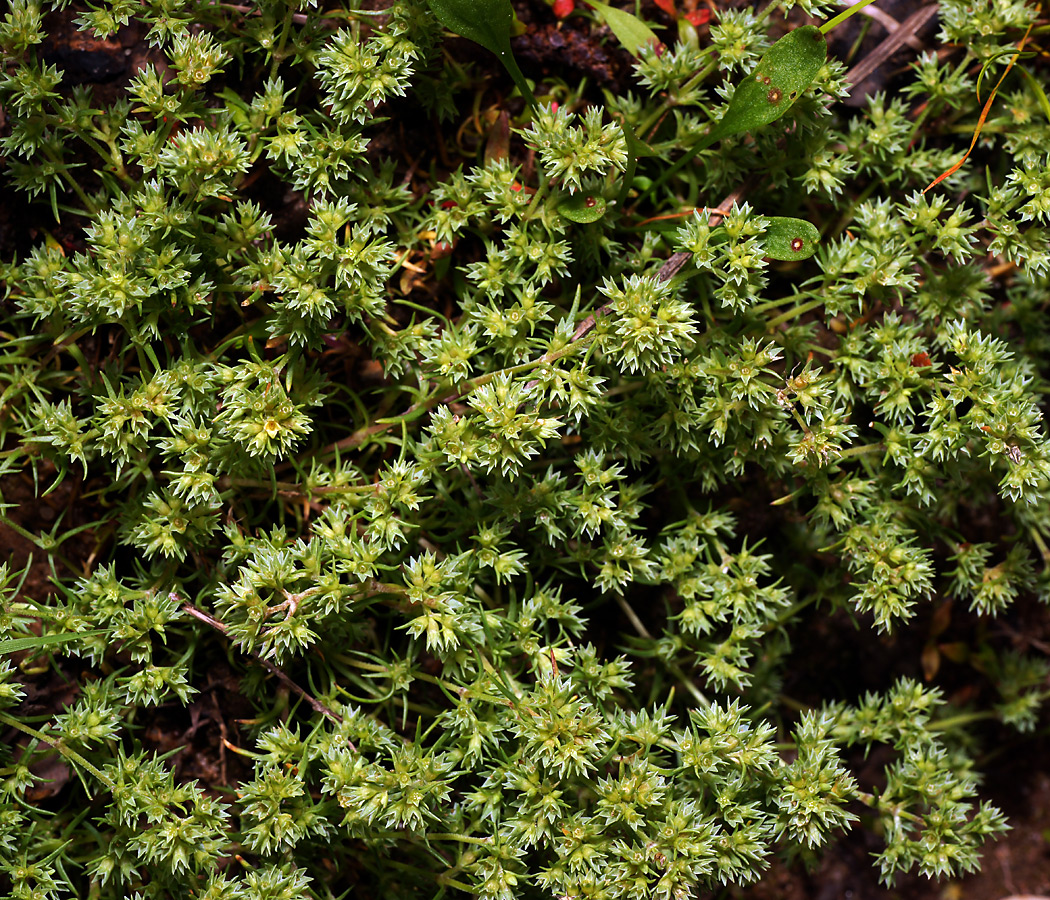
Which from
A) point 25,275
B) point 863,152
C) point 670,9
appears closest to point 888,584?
point 863,152

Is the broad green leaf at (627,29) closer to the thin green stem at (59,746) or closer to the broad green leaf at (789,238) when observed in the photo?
the broad green leaf at (789,238)

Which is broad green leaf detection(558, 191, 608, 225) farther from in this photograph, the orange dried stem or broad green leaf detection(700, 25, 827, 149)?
the orange dried stem

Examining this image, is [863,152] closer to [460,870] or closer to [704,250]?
[704,250]

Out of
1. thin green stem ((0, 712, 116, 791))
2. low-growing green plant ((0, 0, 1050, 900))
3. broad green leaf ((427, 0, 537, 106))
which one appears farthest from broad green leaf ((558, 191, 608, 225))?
thin green stem ((0, 712, 116, 791))

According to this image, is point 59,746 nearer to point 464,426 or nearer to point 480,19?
point 464,426

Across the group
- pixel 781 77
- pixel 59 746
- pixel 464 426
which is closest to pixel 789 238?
pixel 781 77

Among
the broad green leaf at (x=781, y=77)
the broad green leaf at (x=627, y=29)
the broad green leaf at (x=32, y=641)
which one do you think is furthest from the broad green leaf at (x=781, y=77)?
the broad green leaf at (x=32, y=641)

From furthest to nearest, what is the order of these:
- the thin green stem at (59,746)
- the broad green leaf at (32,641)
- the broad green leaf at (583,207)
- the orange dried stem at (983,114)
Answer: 1. the orange dried stem at (983,114)
2. the broad green leaf at (583,207)
3. the thin green stem at (59,746)
4. the broad green leaf at (32,641)
